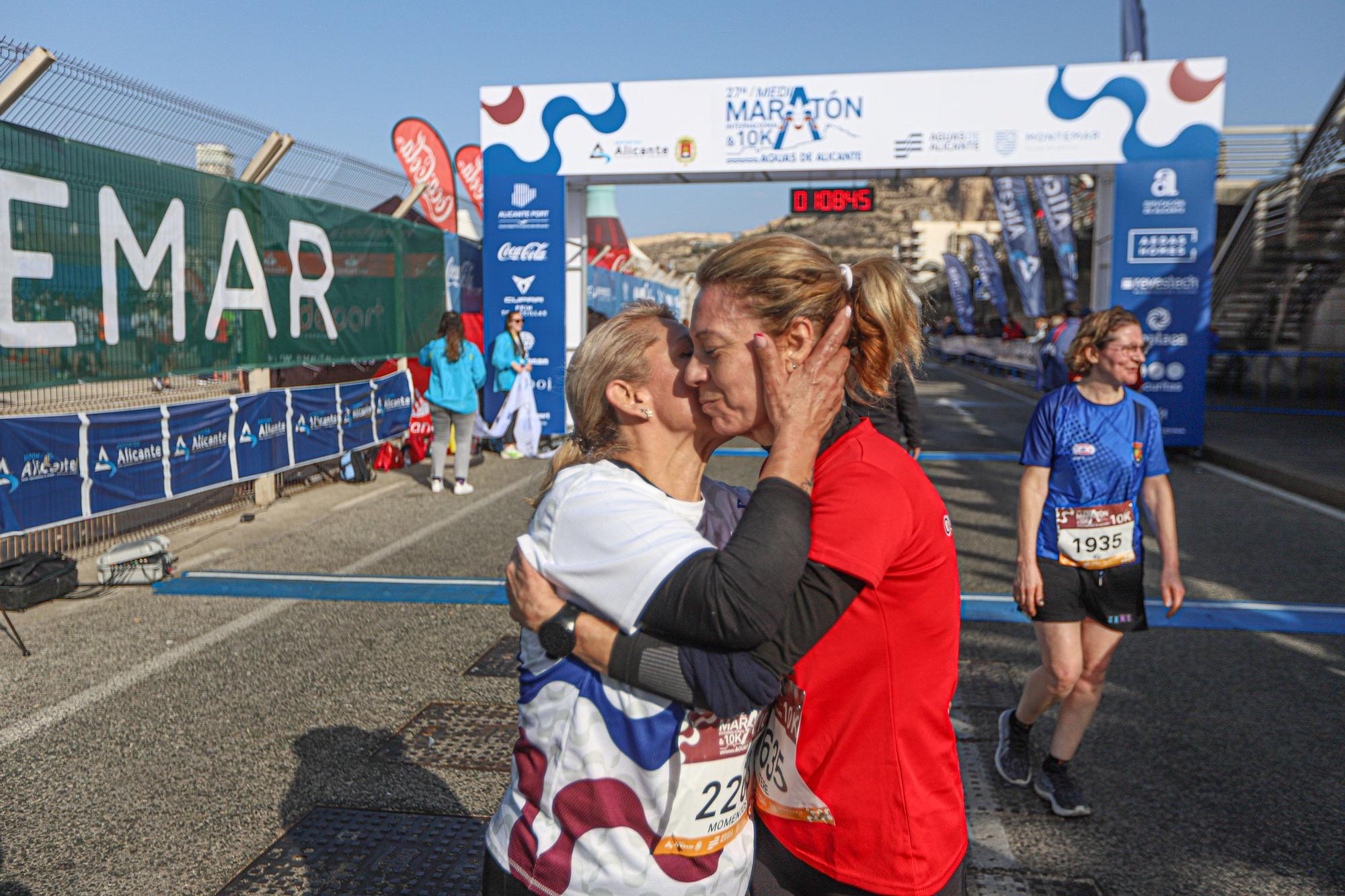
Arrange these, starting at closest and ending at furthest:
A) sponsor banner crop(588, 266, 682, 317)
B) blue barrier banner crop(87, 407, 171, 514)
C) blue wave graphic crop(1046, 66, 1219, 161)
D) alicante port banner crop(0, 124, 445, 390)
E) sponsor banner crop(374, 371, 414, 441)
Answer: alicante port banner crop(0, 124, 445, 390) → blue barrier banner crop(87, 407, 171, 514) → sponsor banner crop(374, 371, 414, 441) → blue wave graphic crop(1046, 66, 1219, 161) → sponsor banner crop(588, 266, 682, 317)

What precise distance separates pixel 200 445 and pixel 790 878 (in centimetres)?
767

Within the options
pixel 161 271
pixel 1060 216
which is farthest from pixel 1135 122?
pixel 161 271

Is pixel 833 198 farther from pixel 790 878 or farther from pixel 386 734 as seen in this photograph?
pixel 790 878

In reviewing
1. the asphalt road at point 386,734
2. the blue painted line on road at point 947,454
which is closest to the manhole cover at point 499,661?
the asphalt road at point 386,734

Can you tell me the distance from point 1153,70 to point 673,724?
14450 mm

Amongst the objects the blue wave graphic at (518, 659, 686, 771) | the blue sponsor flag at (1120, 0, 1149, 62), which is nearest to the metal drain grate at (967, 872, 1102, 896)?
the blue wave graphic at (518, 659, 686, 771)

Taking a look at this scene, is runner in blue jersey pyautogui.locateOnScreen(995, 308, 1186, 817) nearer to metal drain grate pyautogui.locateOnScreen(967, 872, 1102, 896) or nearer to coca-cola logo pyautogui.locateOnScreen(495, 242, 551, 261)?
metal drain grate pyautogui.locateOnScreen(967, 872, 1102, 896)

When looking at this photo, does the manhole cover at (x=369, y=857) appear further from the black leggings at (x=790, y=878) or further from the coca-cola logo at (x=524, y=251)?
the coca-cola logo at (x=524, y=251)

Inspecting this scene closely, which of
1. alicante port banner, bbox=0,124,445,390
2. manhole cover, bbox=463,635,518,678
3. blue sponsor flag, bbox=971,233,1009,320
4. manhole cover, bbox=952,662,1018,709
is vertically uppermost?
blue sponsor flag, bbox=971,233,1009,320

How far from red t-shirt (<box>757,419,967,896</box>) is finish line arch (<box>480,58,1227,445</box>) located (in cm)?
1332

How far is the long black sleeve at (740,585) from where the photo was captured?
1.42 m

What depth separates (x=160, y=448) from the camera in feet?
25.2

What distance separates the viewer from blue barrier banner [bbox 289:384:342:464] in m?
10.0

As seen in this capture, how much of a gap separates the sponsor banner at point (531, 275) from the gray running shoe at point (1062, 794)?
38.8ft
